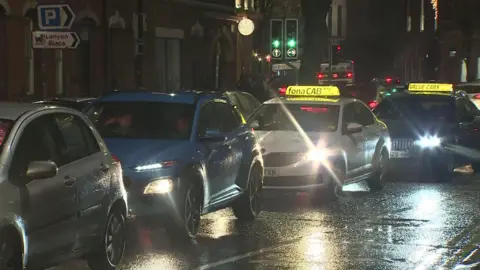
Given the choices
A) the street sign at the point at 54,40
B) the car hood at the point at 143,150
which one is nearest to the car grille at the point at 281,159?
the car hood at the point at 143,150

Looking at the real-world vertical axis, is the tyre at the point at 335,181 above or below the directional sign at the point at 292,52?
below

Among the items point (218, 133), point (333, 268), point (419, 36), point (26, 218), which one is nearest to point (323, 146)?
point (218, 133)

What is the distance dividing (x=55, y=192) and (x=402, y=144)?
447 inches

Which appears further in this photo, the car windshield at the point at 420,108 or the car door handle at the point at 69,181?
the car windshield at the point at 420,108

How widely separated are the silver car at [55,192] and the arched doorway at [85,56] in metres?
18.2

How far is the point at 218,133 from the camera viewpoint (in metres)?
10.8

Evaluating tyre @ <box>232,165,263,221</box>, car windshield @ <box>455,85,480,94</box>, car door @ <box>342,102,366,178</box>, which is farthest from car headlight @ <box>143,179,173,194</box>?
car windshield @ <box>455,85,480,94</box>

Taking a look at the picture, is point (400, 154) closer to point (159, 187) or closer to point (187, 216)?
point (187, 216)

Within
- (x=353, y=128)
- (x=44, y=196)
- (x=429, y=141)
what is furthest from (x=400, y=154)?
(x=44, y=196)

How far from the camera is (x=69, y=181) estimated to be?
7543 mm

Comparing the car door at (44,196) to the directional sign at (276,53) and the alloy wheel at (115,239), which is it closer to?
the alloy wheel at (115,239)

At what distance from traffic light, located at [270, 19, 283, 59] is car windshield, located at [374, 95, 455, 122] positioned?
318 inches

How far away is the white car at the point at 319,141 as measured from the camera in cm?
1384

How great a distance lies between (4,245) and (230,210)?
7026 millimetres
